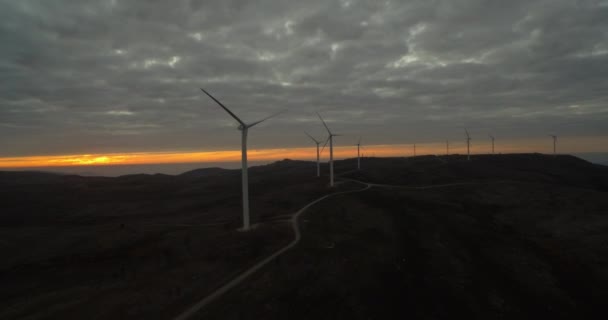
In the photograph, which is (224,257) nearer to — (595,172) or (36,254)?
(36,254)

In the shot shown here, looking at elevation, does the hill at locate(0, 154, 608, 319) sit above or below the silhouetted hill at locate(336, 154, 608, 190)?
below

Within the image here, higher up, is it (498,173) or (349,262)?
(498,173)

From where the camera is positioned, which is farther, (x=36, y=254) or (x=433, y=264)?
→ (x=36, y=254)

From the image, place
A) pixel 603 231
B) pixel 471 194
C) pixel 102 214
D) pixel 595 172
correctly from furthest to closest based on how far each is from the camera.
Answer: pixel 595 172, pixel 102 214, pixel 471 194, pixel 603 231

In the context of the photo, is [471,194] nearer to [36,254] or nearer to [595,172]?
[36,254]

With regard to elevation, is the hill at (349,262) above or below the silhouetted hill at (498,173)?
below

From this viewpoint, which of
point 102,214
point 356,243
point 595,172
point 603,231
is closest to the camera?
point 356,243

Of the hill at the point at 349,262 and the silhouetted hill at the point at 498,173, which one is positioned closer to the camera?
the hill at the point at 349,262

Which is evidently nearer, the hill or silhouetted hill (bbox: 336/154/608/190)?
the hill

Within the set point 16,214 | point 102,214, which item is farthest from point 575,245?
point 16,214

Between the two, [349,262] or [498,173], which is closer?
[349,262]

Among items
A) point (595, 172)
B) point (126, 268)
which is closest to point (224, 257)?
point (126, 268)
